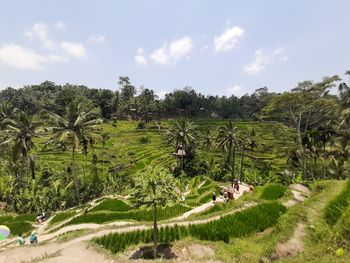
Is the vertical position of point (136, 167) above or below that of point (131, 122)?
below

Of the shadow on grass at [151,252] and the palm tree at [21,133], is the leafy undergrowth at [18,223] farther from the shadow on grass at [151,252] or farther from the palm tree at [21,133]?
the shadow on grass at [151,252]

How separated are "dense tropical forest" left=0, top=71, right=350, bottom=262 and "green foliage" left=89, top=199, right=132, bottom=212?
17 cm

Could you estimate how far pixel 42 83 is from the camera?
187500mm

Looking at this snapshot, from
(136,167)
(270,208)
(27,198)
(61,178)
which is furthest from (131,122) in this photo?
(270,208)

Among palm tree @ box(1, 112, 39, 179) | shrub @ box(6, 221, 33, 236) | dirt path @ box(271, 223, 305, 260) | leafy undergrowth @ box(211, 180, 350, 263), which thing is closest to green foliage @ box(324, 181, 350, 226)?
leafy undergrowth @ box(211, 180, 350, 263)

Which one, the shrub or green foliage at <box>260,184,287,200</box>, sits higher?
green foliage at <box>260,184,287,200</box>

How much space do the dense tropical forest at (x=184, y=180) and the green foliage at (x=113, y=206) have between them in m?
0.17

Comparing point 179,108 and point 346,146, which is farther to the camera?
point 179,108

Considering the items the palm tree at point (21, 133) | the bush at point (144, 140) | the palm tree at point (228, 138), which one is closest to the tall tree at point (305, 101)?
the palm tree at point (228, 138)

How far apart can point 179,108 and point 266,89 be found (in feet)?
191

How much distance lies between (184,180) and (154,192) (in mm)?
44717

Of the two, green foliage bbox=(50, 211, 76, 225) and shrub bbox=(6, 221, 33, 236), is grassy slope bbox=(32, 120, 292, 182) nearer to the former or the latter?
green foliage bbox=(50, 211, 76, 225)

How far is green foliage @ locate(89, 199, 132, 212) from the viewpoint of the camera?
4027 cm

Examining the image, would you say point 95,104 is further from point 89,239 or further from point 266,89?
point 89,239
